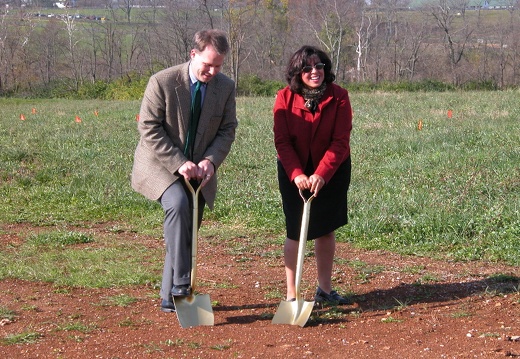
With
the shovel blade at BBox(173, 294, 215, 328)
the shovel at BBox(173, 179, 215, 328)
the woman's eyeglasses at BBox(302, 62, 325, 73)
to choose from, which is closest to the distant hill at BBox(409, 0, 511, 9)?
the woman's eyeglasses at BBox(302, 62, 325, 73)

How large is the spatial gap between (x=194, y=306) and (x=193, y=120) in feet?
3.80

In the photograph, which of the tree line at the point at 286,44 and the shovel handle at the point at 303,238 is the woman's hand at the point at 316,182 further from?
the tree line at the point at 286,44

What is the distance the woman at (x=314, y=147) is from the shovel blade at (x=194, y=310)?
0.57 meters

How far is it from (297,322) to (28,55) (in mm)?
53431

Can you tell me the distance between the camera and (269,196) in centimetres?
889

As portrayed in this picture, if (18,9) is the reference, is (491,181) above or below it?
below

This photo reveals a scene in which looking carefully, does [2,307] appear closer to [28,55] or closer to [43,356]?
[43,356]

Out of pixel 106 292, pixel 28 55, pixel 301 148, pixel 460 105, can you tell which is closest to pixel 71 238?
pixel 106 292

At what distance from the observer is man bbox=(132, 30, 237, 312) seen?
4676 millimetres

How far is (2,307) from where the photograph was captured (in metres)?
4.99

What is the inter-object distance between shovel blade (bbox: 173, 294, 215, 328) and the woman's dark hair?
1.43 meters

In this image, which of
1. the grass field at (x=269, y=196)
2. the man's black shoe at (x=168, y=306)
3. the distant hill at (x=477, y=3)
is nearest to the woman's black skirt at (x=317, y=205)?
the man's black shoe at (x=168, y=306)

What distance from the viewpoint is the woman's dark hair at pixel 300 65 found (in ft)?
15.4

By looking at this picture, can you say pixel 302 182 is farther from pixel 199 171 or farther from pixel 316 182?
pixel 199 171
